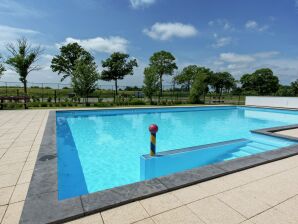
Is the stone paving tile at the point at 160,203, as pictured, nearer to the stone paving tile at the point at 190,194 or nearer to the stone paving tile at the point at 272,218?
the stone paving tile at the point at 190,194

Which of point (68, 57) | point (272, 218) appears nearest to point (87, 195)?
point (272, 218)

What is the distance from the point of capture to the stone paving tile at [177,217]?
181 cm

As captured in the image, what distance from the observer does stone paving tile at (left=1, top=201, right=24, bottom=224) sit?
1804mm

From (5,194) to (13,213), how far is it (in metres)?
0.57

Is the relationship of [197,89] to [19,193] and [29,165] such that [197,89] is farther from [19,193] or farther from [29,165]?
[19,193]

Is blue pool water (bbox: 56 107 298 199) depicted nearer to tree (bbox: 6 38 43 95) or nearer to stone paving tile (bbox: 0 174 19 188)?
stone paving tile (bbox: 0 174 19 188)

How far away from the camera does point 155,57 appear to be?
34.3 meters

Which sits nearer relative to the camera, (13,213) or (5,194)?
(13,213)

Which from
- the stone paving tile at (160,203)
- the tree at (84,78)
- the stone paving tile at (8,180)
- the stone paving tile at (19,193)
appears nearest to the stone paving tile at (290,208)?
the stone paving tile at (160,203)

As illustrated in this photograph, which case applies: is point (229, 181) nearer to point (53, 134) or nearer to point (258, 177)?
point (258, 177)

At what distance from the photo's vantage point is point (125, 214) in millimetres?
1917

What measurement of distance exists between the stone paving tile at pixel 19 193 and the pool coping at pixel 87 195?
0.25ft

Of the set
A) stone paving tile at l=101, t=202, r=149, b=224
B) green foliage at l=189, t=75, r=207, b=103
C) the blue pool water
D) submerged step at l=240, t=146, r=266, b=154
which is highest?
green foliage at l=189, t=75, r=207, b=103

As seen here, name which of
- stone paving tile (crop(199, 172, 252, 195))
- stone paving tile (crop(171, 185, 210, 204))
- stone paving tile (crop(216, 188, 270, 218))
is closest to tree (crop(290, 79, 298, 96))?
stone paving tile (crop(199, 172, 252, 195))
